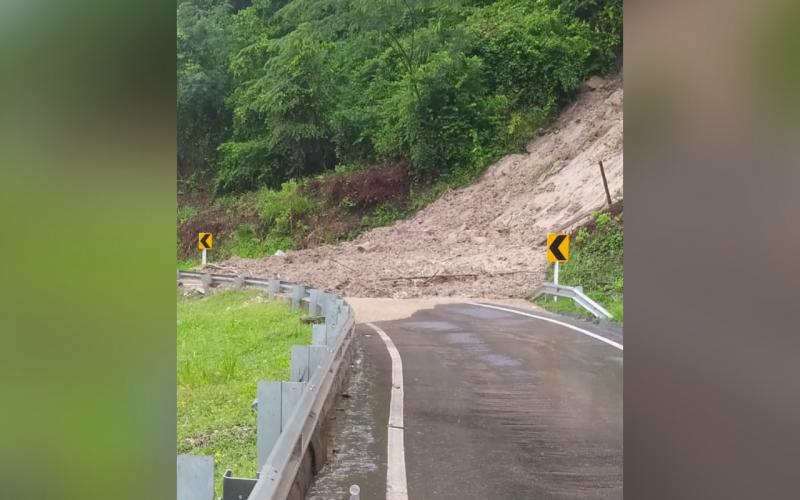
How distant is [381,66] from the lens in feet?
7.30

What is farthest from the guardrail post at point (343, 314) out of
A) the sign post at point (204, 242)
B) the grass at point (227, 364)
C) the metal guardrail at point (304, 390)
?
the sign post at point (204, 242)

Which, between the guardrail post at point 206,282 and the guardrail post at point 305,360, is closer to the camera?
the guardrail post at point 305,360

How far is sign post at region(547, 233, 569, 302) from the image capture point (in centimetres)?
218

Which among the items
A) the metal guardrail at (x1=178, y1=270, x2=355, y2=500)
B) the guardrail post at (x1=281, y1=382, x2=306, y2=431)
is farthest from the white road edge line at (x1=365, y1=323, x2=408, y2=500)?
the guardrail post at (x1=281, y1=382, x2=306, y2=431)

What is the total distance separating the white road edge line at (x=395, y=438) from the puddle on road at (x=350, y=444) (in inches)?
2.3

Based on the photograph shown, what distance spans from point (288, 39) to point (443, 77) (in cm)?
60

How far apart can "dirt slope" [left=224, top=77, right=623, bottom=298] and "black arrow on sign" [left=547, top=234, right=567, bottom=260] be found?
40 millimetres

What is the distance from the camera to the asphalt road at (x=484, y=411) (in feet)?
6.34

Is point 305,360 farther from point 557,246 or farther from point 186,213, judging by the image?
point 557,246

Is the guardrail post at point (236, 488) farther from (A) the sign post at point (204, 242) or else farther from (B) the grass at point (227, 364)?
(A) the sign post at point (204, 242)

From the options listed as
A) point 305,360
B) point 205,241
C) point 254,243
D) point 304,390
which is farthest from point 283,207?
point 304,390

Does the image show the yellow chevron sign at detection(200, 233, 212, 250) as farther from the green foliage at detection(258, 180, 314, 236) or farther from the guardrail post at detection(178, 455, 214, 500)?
the guardrail post at detection(178, 455, 214, 500)
